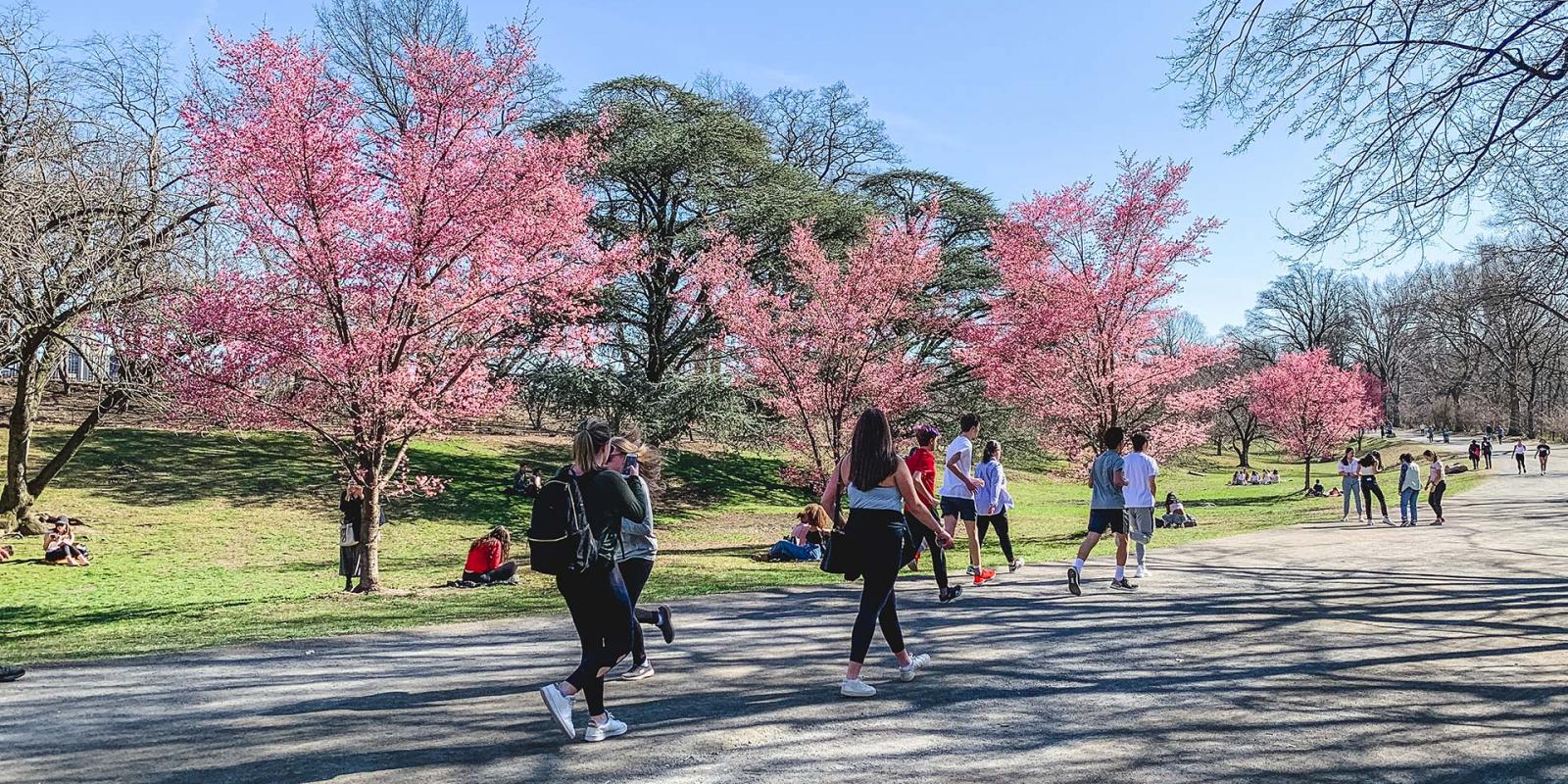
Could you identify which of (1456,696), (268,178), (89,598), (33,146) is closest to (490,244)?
(268,178)

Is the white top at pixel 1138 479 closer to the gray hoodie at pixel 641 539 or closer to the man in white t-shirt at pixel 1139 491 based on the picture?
the man in white t-shirt at pixel 1139 491

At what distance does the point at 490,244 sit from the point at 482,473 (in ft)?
55.4

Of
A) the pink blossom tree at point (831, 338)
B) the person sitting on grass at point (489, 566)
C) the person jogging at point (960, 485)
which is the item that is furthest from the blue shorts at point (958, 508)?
the pink blossom tree at point (831, 338)

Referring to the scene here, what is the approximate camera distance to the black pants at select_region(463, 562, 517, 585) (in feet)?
40.5

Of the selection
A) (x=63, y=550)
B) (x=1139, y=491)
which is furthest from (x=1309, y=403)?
(x=63, y=550)

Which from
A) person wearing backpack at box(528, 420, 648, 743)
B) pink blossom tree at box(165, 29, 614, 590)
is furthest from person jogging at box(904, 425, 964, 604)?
pink blossom tree at box(165, 29, 614, 590)

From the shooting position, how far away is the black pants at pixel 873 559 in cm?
517

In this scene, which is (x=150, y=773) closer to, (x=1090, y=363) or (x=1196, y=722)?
(x=1196, y=722)

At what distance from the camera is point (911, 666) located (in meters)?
5.67

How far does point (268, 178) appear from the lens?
10.1 m

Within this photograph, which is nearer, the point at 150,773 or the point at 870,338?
the point at 150,773

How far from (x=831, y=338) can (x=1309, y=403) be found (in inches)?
1197

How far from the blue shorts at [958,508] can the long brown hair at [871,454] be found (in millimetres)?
4174

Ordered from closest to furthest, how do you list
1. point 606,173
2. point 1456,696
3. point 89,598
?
1. point 1456,696
2. point 89,598
3. point 606,173
